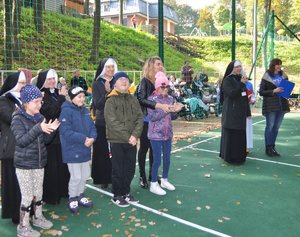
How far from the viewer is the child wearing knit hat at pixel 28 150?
3549 mm

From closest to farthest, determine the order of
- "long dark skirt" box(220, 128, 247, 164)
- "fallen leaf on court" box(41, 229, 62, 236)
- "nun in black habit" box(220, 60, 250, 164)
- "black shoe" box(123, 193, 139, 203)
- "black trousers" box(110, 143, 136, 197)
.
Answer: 1. "fallen leaf on court" box(41, 229, 62, 236)
2. "black trousers" box(110, 143, 136, 197)
3. "black shoe" box(123, 193, 139, 203)
4. "nun in black habit" box(220, 60, 250, 164)
5. "long dark skirt" box(220, 128, 247, 164)

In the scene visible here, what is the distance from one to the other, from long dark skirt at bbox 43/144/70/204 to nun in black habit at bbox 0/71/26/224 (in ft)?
1.87

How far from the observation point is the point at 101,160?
509 cm

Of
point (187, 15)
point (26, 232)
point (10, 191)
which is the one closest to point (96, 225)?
point (26, 232)

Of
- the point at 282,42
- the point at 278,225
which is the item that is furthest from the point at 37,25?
the point at 282,42

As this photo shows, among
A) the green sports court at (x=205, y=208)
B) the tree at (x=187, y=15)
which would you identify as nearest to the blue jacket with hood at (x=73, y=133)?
the green sports court at (x=205, y=208)

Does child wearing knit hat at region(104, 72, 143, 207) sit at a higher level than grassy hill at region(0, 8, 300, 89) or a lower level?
lower

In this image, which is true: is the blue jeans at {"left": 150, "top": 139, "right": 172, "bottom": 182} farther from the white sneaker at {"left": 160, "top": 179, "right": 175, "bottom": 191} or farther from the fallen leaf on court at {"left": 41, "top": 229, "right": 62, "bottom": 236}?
the fallen leaf on court at {"left": 41, "top": 229, "right": 62, "bottom": 236}

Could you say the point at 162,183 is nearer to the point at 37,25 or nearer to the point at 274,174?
the point at 274,174

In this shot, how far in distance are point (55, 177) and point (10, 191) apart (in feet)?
2.13

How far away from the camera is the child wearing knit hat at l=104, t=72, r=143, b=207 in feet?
14.6

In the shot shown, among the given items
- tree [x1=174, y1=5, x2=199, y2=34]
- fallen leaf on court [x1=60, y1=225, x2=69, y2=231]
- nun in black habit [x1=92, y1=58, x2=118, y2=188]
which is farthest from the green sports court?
tree [x1=174, y1=5, x2=199, y2=34]

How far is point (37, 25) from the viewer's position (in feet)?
55.9

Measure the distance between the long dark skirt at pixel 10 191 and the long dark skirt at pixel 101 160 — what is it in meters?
1.31
